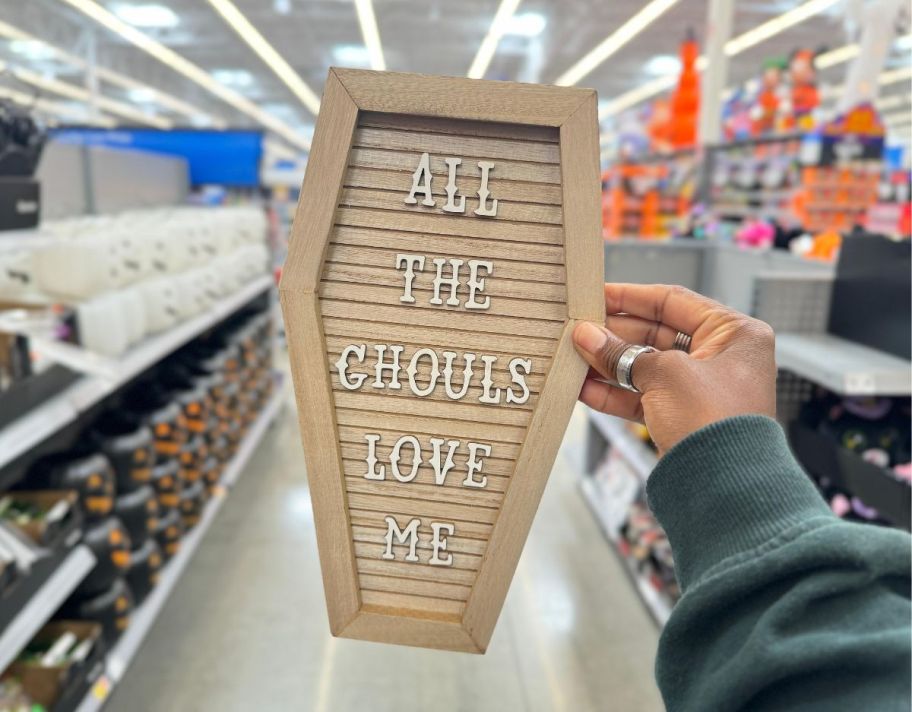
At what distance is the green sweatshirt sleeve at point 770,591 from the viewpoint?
484 mm

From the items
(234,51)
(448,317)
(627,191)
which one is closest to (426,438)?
(448,317)

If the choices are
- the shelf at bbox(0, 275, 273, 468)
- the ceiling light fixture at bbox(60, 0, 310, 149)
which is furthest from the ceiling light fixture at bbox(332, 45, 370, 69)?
the shelf at bbox(0, 275, 273, 468)

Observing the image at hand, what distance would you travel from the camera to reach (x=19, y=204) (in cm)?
180

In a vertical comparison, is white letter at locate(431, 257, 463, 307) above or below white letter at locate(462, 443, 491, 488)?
above

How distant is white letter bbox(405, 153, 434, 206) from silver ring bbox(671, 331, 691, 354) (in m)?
0.32

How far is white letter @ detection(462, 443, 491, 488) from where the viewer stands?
633mm

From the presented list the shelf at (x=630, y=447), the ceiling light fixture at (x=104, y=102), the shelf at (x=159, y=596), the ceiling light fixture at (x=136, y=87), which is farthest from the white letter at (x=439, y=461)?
the ceiling light fixture at (x=104, y=102)

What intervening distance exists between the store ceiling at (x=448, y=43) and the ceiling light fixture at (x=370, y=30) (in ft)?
0.33

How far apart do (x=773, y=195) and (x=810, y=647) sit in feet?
21.4

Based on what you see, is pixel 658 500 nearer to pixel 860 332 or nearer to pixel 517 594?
pixel 860 332

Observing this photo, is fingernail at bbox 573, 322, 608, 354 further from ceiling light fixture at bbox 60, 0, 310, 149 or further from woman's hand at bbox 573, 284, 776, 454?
ceiling light fixture at bbox 60, 0, 310, 149

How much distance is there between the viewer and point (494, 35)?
10508 mm

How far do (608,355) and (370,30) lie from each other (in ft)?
33.2

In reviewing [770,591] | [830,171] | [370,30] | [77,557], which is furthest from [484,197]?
[370,30]
